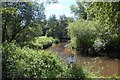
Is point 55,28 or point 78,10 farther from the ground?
point 78,10

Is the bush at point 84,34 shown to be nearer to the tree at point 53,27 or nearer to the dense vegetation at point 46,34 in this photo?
the dense vegetation at point 46,34

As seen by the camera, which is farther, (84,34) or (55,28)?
(55,28)

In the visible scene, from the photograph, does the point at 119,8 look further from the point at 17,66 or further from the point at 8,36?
the point at 8,36

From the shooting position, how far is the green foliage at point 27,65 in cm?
619

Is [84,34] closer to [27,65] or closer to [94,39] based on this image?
[94,39]

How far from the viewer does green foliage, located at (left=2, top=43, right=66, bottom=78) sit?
244 inches

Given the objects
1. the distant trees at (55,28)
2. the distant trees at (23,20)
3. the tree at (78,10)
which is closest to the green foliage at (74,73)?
the distant trees at (23,20)

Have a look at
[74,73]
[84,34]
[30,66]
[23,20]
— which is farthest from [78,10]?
[30,66]

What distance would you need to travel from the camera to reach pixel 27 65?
20.8 feet

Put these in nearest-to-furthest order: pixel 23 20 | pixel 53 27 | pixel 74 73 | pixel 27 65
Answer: pixel 27 65
pixel 74 73
pixel 23 20
pixel 53 27

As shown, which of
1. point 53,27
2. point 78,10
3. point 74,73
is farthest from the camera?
point 78,10

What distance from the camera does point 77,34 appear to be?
63.6 feet

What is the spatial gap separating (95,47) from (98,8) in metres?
10.2

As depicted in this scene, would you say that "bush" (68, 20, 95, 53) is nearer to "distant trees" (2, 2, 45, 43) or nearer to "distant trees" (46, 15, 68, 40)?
"distant trees" (2, 2, 45, 43)
